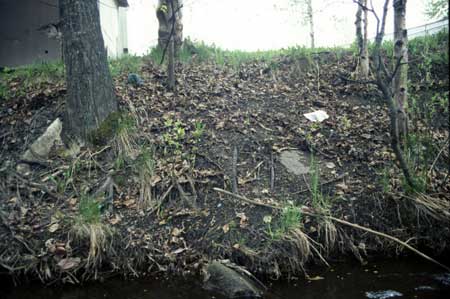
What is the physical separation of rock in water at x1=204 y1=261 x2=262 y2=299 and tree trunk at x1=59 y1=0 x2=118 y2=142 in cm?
276

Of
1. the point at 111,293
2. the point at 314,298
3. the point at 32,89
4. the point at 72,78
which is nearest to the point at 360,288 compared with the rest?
the point at 314,298

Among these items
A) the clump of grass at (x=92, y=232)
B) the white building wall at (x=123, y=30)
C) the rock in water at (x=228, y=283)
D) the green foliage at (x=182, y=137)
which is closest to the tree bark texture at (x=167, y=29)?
the green foliage at (x=182, y=137)

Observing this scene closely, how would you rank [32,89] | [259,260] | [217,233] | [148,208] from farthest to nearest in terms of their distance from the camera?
[32,89] < [148,208] < [217,233] < [259,260]

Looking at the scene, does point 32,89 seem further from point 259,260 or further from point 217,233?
point 259,260

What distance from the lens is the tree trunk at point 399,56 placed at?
15.8ft

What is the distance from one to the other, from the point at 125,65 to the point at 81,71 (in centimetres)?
225

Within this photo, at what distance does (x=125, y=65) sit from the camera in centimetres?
726

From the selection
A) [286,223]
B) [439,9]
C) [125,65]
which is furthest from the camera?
[125,65]

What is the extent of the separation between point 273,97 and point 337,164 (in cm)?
196

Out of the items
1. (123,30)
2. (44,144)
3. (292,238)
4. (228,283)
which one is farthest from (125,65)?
(123,30)

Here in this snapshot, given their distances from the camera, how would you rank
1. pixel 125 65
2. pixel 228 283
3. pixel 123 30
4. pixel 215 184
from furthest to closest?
pixel 123 30 < pixel 125 65 < pixel 215 184 < pixel 228 283

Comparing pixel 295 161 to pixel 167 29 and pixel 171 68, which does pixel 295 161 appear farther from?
pixel 167 29

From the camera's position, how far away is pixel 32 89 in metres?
6.18

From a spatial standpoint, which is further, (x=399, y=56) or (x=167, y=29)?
(x=167, y=29)
